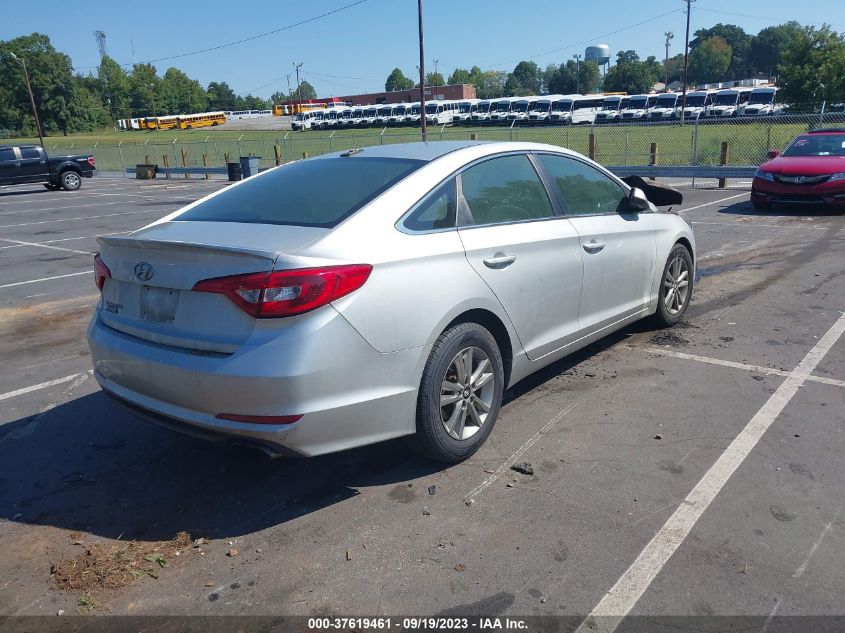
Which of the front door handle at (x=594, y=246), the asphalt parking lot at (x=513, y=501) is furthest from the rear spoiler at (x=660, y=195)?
the front door handle at (x=594, y=246)

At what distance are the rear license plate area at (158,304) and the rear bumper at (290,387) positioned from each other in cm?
14

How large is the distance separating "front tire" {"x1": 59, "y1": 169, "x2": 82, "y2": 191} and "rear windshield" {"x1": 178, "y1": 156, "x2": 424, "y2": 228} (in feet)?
90.4

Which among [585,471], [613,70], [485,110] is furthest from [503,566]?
[613,70]

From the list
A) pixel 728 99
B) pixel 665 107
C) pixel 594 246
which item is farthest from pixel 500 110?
pixel 594 246

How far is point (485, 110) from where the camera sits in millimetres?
61812

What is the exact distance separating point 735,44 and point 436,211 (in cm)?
18936

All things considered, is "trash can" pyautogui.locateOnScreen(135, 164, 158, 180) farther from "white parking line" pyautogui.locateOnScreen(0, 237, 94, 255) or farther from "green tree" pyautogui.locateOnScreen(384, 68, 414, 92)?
"green tree" pyautogui.locateOnScreen(384, 68, 414, 92)

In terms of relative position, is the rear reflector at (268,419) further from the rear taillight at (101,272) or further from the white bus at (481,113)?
the white bus at (481,113)

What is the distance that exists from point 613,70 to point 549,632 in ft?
391

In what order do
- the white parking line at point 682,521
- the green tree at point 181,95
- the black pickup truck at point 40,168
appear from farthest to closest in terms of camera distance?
the green tree at point 181,95 → the black pickup truck at point 40,168 → the white parking line at point 682,521

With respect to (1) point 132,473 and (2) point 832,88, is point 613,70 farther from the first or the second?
(1) point 132,473

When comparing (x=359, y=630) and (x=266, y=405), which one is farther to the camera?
(x=266, y=405)

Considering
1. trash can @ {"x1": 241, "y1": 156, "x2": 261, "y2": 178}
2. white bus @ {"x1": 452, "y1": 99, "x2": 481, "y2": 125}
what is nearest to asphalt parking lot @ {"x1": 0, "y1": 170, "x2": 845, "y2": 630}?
trash can @ {"x1": 241, "y1": 156, "x2": 261, "y2": 178}

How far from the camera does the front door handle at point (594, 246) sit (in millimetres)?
4606
